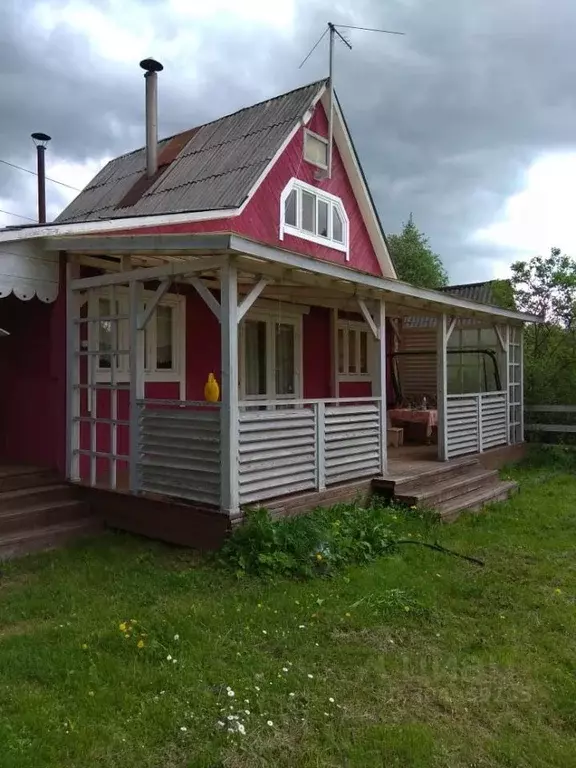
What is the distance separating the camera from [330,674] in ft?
11.5

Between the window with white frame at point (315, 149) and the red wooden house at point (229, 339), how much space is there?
4 cm

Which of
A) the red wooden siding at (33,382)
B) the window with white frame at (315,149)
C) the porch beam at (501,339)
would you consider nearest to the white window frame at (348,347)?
the porch beam at (501,339)

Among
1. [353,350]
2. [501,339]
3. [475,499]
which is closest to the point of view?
[475,499]

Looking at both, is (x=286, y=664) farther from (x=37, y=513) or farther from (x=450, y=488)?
(x=450, y=488)

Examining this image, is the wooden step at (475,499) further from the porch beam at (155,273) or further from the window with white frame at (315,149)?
the window with white frame at (315,149)

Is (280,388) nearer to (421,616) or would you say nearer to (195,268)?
(195,268)

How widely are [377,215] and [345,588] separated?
9.44m

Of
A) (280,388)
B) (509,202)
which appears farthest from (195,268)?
(509,202)

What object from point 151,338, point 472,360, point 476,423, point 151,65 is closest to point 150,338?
point 151,338

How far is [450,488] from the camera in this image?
7797 millimetres

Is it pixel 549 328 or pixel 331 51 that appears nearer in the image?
pixel 331 51

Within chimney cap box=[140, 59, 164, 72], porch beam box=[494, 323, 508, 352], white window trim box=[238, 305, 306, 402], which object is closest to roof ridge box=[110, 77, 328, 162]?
chimney cap box=[140, 59, 164, 72]

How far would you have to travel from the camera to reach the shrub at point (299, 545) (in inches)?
200

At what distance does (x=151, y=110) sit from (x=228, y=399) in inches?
311
